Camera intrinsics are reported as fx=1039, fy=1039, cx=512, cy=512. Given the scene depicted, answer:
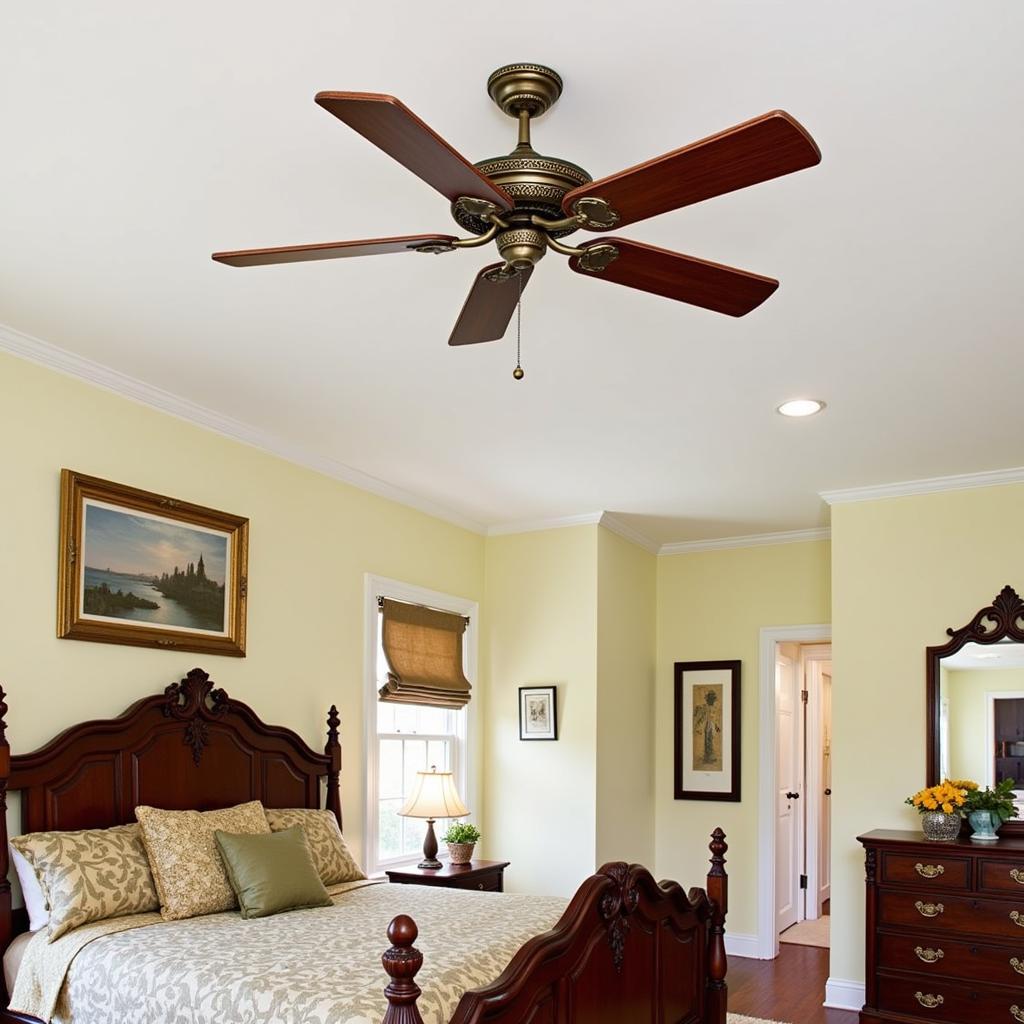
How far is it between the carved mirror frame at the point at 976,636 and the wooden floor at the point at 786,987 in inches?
50.5

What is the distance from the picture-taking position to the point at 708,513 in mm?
6117

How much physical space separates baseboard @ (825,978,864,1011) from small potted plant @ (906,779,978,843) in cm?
95

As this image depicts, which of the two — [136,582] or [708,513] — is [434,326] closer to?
[136,582]

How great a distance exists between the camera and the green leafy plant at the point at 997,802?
470 centimetres

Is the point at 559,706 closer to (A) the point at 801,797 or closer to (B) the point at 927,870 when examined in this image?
(B) the point at 927,870

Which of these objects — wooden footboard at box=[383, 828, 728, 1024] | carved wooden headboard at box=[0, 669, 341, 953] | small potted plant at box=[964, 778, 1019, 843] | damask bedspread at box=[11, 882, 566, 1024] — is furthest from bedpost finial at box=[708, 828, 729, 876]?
carved wooden headboard at box=[0, 669, 341, 953]

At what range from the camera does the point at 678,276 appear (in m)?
2.25

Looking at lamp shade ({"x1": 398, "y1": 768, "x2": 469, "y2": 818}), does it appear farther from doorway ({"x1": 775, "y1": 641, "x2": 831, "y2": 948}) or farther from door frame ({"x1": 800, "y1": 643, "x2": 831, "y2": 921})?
door frame ({"x1": 800, "y1": 643, "x2": 831, "y2": 921})

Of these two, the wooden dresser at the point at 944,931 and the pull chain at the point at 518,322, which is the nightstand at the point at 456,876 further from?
the pull chain at the point at 518,322

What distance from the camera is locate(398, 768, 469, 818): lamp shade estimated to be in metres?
5.23

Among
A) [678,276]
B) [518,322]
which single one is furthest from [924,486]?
[678,276]

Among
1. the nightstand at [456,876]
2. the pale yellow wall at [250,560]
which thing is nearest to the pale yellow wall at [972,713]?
the nightstand at [456,876]

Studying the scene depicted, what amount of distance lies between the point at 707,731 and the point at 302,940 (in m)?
4.08

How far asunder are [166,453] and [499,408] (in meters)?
1.37
